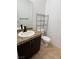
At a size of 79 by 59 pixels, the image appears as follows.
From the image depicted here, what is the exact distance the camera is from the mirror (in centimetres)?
285

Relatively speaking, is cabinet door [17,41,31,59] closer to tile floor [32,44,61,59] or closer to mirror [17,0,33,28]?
tile floor [32,44,61,59]

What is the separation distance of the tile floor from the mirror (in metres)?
0.98

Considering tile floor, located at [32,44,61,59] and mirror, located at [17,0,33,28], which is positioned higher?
mirror, located at [17,0,33,28]

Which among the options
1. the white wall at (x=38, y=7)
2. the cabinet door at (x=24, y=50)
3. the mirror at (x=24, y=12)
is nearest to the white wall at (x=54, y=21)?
the white wall at (x=38, y=7)

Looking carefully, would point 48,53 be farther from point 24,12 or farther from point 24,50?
point 24,12

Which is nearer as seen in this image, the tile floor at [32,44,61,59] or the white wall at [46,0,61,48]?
the tile floor at [32,44,61,59]

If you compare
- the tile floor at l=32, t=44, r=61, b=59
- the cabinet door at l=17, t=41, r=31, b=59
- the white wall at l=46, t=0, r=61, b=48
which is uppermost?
the white wall at l=46, t=0, r=61, b=48

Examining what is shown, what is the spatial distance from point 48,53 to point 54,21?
49.0 inches

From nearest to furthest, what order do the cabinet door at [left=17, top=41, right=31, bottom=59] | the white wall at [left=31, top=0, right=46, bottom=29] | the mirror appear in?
1. the cabinet door at [left=17, top=41, right=31, bottom=59]
2. the mirror
3. the white wall at [left=31, top=0, right=46, bottom=29]

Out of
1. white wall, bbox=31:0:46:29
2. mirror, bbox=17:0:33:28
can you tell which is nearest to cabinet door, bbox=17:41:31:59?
mirror, bbox=17:0:33:28

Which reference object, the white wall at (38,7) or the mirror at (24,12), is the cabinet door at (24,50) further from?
the white wall at (38,7)
